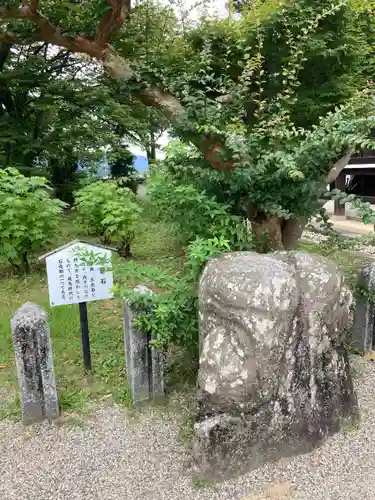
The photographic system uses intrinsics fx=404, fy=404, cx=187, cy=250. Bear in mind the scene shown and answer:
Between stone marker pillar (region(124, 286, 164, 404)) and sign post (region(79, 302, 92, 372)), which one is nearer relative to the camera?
stone marker pillar (region(124, 286, 164, 404))

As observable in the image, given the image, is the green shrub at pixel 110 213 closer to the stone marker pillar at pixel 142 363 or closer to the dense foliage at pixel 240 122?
the dense foliage at pixel 240 122

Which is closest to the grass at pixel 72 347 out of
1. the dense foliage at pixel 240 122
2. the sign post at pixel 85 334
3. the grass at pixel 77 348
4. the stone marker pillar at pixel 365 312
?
the grass at pixel 77 348

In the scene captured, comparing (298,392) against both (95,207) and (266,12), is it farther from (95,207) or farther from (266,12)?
(95,207)

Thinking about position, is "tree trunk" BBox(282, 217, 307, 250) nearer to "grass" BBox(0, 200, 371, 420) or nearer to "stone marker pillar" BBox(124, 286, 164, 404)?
"grass" BBox(0, 200, 371, 420)

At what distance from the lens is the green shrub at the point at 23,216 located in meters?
5.23

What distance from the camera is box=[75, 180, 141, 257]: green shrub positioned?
628 cm

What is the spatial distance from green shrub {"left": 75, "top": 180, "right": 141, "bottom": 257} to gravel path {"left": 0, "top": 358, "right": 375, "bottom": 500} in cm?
387

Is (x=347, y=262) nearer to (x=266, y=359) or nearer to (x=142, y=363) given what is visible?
(x=266, y=359)

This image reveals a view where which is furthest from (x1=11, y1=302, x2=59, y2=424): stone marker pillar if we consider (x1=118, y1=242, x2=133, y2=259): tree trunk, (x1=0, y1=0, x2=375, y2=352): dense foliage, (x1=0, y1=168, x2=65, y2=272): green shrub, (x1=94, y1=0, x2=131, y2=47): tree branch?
(x1=118, y1=242, x2=133, y2=259): tree trunk

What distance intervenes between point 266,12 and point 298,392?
4.43 metres

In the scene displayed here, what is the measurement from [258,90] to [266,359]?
3280 millimetres

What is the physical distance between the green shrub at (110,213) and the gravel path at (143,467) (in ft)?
12.7

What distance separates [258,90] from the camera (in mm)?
4438

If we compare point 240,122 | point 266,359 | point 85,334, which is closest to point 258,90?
point 240,122
